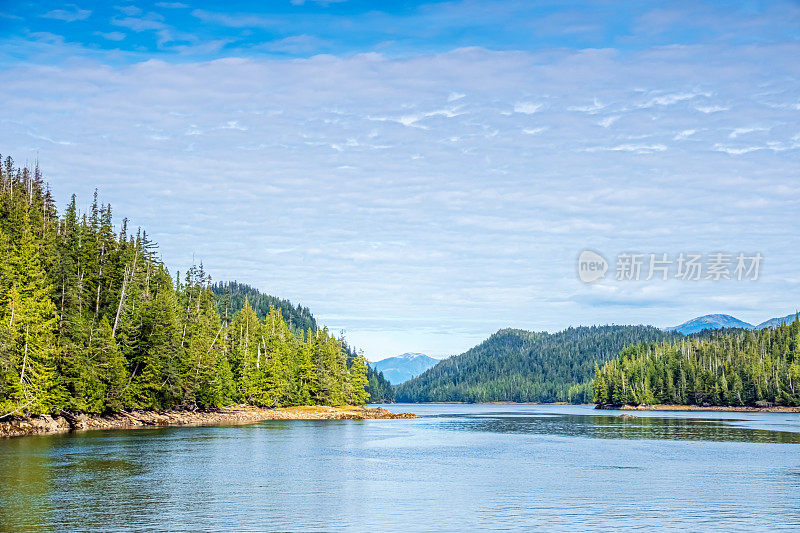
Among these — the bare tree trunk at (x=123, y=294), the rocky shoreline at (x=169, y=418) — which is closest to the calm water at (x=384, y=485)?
the rocky shoreline at (x=169, y=418)

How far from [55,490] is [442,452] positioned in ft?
133

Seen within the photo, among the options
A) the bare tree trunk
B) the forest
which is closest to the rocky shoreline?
the forest

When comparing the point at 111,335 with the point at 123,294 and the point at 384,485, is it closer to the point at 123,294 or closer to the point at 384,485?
the point at 123,294

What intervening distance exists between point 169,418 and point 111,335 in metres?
16.2

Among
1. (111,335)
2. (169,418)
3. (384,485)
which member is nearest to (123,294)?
(111,335)

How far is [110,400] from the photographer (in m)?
96.4

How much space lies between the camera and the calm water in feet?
114

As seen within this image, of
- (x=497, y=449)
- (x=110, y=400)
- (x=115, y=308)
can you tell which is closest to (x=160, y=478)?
(x=497, y=449)

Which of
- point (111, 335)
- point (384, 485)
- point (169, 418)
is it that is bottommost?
point (384, 485)

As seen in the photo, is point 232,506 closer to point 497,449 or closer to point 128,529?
point 128,529

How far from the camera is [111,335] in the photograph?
10019 cm

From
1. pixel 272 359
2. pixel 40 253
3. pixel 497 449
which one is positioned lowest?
pixel 497 449

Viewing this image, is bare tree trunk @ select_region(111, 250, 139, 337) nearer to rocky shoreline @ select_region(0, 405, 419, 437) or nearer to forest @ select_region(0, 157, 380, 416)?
forest @ select_region(0, 157, 380, 416)

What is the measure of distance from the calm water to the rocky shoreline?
5.92 meters
